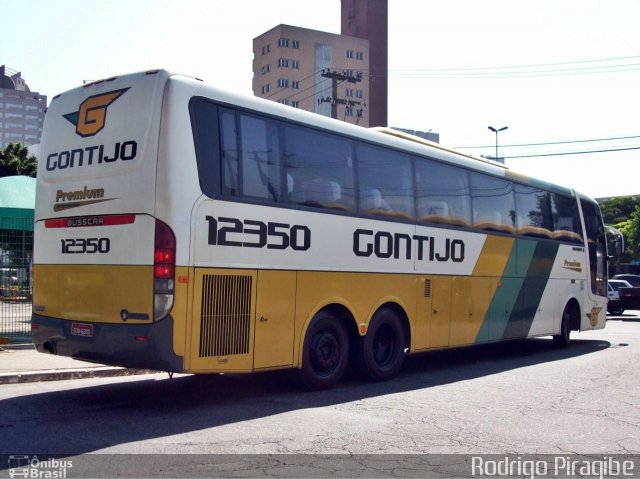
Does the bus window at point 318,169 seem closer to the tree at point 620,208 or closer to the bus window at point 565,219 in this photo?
the bus window at point 565,219

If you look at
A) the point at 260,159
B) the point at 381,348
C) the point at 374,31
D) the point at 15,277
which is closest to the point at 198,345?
the point at 260,159

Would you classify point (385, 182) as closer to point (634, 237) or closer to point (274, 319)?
point (274, 319)

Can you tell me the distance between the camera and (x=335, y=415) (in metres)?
8.12

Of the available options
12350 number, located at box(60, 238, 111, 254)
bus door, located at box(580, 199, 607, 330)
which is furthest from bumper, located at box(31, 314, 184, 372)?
bus door, located at box(580, 199, 607, 330)

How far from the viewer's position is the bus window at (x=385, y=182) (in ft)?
34.8

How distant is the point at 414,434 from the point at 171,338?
2.64 metres

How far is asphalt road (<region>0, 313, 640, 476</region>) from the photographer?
266 inches

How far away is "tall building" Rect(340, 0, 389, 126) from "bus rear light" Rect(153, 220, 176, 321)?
89.4 metres

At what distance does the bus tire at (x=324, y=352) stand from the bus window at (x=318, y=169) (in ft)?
4.99

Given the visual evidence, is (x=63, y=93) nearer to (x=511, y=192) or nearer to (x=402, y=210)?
(x=402, y=210)

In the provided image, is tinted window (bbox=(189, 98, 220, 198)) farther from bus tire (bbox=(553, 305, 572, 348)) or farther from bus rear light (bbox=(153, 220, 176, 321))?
bus tire (bbox=(553, 305, 572, 348))

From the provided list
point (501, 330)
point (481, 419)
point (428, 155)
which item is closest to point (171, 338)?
point (481, 419)

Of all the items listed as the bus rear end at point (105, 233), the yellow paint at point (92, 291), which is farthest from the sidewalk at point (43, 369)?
the yellow paint at point (92, 291)

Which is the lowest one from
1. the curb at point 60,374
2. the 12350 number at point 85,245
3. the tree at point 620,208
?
the curb at point 60,374
